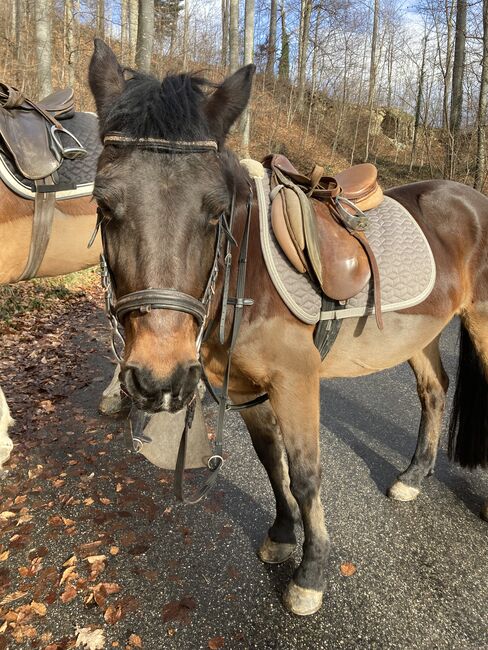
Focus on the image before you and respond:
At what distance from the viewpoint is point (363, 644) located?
1900mm

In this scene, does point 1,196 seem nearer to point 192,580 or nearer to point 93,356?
point 192,580

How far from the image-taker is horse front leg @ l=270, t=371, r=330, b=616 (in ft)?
6.19

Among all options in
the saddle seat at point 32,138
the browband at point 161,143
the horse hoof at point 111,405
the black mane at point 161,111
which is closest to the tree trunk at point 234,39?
the saddle seat at point 32,138

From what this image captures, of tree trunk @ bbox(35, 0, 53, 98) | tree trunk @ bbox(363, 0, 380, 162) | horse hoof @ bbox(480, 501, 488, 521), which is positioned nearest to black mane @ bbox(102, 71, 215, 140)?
horse hoof @ bbox(480, 501, 488, 521)

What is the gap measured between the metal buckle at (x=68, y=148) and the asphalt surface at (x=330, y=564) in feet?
7.13

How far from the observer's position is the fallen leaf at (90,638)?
6.09ft

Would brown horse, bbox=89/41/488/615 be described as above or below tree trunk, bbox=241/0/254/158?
below

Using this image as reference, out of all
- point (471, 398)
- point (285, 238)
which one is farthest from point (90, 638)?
point (471, 398)

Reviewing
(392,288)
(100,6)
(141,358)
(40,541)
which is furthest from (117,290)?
(100,6)

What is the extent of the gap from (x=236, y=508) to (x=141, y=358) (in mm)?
1883

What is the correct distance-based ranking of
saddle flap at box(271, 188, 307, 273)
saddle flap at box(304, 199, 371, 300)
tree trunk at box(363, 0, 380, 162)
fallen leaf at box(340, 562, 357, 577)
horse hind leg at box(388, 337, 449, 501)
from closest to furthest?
saddle flap at box(271, 188, 307, 273), saddle flap at box(304, 199, 371, 300), fallen leaf at box(340, 562, 357, 577), horse hind leg at box(388, 337, 449, 501), tree trunk at box(363, 0, 380, 162)

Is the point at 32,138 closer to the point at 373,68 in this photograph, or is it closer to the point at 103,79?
the point at 103,79

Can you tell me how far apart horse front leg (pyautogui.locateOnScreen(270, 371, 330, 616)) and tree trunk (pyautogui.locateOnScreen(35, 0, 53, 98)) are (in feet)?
24.1

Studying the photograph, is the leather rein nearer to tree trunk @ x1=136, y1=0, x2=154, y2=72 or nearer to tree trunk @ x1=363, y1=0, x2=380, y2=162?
tree trunk @ x1=136, y1=0, x2=154, y2=72
